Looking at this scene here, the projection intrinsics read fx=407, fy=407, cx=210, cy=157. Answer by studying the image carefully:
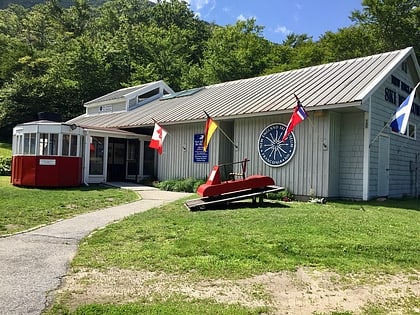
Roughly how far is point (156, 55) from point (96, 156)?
98.3ft

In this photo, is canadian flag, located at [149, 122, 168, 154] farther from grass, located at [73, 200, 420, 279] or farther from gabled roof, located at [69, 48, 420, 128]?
grass, located at [73, 200, 420, 279]

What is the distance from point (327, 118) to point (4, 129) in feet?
117

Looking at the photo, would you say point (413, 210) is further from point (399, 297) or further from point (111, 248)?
point (111, 248)

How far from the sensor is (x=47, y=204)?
1200 centimetres

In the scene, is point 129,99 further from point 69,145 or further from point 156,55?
point 156,55

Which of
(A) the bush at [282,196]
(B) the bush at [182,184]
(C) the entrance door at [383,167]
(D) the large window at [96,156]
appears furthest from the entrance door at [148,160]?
(C) the entrance door at [383,167]

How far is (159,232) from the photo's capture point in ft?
25.5

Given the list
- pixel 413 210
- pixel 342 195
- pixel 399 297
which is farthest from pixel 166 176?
pixel 399 297

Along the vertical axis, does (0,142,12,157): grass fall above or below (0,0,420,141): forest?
below

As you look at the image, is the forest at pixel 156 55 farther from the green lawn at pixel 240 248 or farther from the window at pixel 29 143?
the green lawn at pixel 240 248

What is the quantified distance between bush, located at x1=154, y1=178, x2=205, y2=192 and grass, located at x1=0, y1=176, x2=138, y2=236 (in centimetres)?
184

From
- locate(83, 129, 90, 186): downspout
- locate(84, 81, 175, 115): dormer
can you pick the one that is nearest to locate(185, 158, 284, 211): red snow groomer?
locate(83, 129, 90, 186): downspout

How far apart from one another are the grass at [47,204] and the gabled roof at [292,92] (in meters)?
4.68

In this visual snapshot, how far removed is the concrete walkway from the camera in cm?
435
